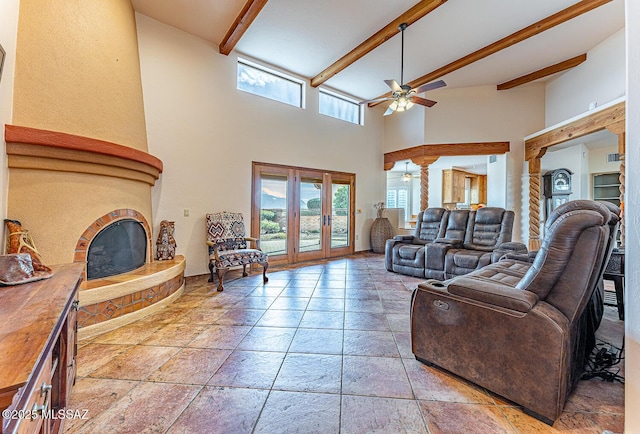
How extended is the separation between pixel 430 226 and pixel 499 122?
128 inches

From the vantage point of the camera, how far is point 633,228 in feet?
4.14

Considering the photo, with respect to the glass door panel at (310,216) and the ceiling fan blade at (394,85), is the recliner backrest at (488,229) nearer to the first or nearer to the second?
the ceiling fan blade at (394,85)

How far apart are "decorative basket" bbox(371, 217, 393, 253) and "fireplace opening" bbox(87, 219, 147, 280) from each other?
5186 mm

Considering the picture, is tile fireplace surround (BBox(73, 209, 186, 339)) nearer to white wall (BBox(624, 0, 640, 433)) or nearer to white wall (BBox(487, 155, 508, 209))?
white wall (BBox(624, 0, 640, 433))

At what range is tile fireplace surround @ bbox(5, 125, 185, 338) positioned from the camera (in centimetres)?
220

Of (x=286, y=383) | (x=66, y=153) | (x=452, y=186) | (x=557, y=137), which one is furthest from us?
(x=452, y=186)

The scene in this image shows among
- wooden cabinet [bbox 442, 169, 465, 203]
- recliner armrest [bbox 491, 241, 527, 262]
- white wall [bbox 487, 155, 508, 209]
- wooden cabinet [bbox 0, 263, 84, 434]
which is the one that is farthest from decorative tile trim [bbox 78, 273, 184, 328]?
wooden cabinet [bbox 442, 169, 465, 203]

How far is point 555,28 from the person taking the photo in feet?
13.9

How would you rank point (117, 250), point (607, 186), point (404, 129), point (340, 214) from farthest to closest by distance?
1. point (404, 129)
2. point (340, 214)
3. point (607, 186)
4. point (117, 250)

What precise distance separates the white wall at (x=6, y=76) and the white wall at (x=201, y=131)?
185cm

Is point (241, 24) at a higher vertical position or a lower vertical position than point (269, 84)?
higher

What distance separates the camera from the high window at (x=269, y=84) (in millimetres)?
5055

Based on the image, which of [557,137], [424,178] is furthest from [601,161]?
[424,178]

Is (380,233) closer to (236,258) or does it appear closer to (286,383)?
(236,258)
